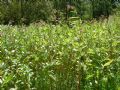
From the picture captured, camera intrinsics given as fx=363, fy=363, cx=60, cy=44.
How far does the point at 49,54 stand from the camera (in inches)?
159

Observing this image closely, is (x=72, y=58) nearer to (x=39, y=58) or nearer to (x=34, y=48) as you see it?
(x=39, y=58)

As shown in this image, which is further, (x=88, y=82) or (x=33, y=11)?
(x=33, y=11)

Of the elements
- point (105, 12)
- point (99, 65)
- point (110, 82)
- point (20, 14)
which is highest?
point (99, 65)

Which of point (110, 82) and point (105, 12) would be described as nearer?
point (110, 82)

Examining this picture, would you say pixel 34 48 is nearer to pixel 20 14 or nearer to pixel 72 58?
pixel 72 58

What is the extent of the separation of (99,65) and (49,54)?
57cm

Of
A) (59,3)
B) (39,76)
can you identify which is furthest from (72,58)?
(59,3)

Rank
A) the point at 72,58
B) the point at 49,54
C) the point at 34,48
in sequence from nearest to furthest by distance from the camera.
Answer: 1. the point at 72,58
2. the point at 49,54
3. the point at 34,48

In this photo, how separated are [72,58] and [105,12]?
5196cm

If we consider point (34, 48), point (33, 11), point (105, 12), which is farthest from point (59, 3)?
point (34, 48)

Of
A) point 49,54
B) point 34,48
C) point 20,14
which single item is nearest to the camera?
point 49,54

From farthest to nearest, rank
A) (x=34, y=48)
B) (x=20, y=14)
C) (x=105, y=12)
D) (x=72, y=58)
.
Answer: (x=105, y=12)
(x=20, y=14)
(x=34, y=48)
(x=72, y=58)

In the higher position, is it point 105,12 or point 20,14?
point 20,14

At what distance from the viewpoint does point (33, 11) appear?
3259 cm
